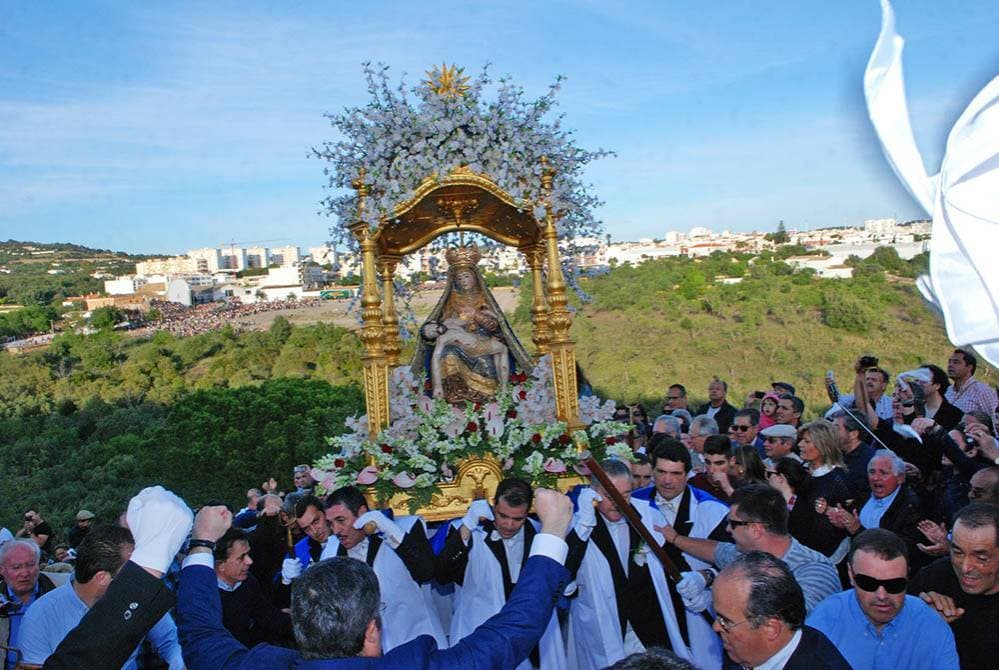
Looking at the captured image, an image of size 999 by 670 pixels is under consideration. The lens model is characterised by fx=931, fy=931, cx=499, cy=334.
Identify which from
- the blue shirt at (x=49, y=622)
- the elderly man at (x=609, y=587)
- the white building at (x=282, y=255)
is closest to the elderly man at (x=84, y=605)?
the blue shirt at (x=49, y=622)

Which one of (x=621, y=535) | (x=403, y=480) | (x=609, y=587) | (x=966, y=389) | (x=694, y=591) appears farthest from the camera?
(x=966, y=389)

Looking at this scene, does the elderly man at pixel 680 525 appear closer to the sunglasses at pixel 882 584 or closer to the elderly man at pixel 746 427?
the sunglasses at pixel 882 584

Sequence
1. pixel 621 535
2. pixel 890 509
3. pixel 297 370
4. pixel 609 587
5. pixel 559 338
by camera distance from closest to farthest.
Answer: pixel 609 587 → pixel 621 535 → pixel 890 509 → pixel 559 338 → pixel 297 370

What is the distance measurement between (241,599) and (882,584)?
3.92 meters

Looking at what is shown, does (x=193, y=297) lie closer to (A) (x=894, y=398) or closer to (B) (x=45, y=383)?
(B) (x=45, y=383)

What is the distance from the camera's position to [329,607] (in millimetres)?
2979

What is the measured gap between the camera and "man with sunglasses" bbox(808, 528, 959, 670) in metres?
3.95

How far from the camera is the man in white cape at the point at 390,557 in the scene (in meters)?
6.11

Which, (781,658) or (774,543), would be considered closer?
(781,658)

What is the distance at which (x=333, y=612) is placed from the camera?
2.97 m

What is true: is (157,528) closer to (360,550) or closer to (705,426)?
(360,550)

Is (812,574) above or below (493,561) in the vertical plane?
above

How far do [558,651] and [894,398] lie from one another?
179 inches

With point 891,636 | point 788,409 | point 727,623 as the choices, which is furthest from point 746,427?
point 727,623
